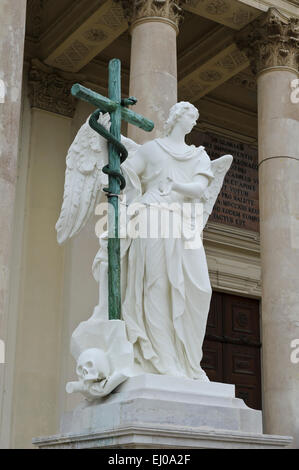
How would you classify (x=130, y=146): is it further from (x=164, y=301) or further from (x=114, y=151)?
(x=164, y=301)

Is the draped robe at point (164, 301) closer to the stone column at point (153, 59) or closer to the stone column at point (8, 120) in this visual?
the stone column at point (8, 120)

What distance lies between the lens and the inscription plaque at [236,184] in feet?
56.6

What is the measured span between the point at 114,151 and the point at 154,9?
717cm

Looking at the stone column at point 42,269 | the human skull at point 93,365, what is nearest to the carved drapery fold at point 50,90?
the stone column at point 42,269

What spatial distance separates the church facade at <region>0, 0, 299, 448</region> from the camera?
12039 millimetres

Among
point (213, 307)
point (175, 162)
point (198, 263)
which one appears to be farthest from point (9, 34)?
point (213, 307)

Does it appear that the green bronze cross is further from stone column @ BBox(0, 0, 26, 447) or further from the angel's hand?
stone column @ BBox(0, 0, 26, 447)

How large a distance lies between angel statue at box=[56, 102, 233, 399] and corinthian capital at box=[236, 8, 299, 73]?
7.74m

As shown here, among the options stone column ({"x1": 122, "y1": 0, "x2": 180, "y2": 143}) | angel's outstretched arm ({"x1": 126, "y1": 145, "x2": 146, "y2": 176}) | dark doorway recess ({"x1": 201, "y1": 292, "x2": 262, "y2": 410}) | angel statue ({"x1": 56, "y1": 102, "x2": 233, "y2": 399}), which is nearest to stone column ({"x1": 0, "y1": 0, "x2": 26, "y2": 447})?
stone column ({"x1": 122, "y1": 0, "x2": 180, "y2": 143})

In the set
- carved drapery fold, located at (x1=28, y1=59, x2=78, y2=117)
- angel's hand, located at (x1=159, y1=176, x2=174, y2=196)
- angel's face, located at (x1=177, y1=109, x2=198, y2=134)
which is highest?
carved drapery fold, located at (x1=28, y1=59, x2=78, y2=117)

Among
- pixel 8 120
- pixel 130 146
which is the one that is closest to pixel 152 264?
pixel 130 146

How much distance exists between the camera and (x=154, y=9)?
12461 millimetres

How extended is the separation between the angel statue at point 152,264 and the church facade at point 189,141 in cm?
302

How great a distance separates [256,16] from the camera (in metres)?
14.1
